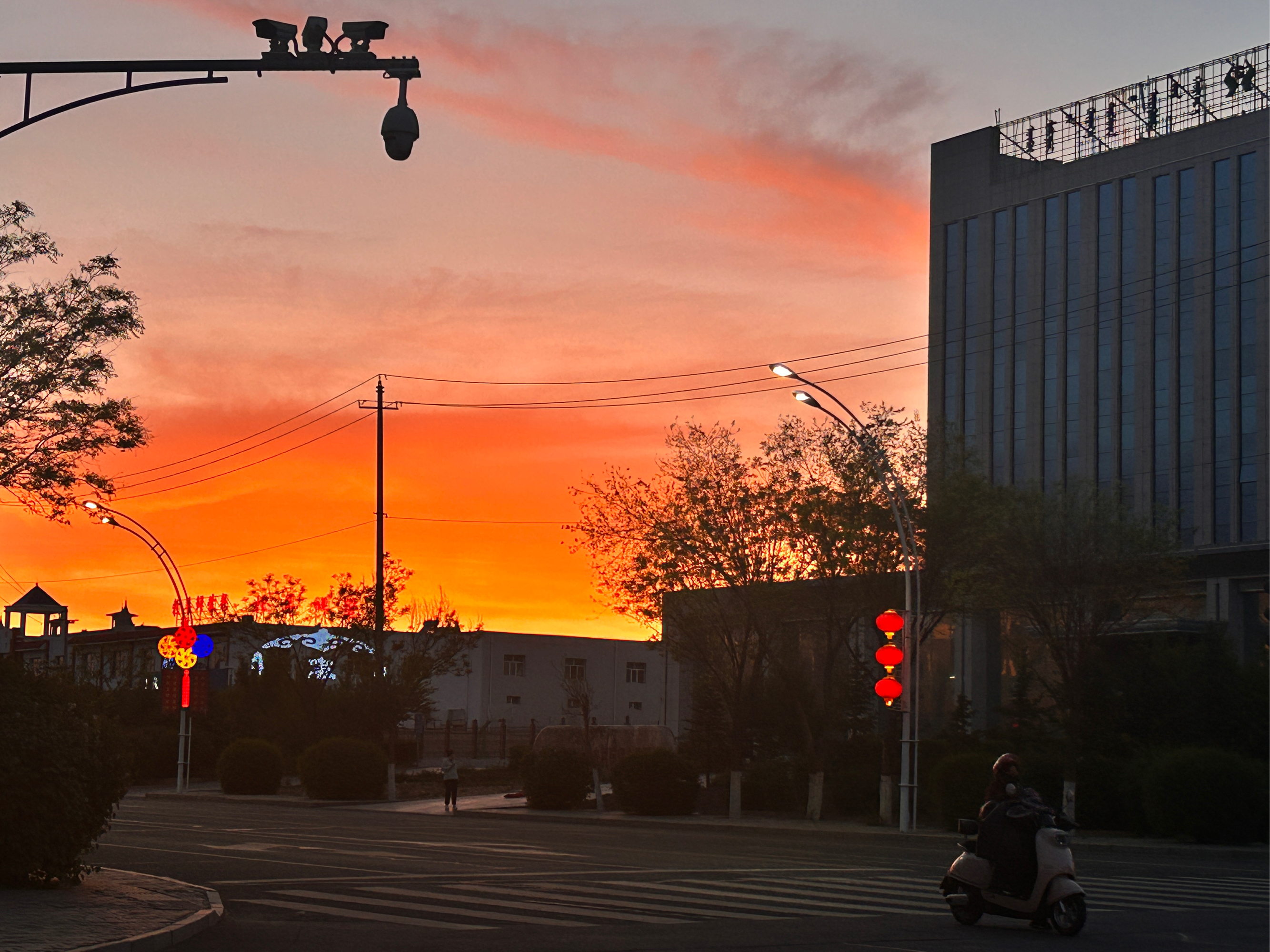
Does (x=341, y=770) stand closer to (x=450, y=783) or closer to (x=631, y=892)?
(x=450, y=783)

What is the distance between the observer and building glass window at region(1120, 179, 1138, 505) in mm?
76562

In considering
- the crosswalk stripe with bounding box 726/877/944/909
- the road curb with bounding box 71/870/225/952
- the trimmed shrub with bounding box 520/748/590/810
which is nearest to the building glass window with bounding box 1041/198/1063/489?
the trimmed shrub with bounding box 520/748/590/810

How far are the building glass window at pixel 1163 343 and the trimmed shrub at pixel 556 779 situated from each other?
42734mm

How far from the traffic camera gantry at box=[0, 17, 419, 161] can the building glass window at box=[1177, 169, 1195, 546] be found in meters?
67.4

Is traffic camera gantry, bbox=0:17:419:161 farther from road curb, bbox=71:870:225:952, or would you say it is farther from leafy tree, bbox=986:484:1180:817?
leafy tree, bbox=986:484:1180:817

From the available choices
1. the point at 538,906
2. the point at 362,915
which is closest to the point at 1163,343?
the point at 538,906

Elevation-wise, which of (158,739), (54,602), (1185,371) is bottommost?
(158,739)

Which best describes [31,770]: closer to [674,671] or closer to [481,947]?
[481,947]

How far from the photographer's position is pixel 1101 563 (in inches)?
1455

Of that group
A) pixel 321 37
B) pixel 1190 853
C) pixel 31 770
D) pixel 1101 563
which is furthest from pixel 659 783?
pixel 321 37

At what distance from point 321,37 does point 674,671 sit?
81675mm

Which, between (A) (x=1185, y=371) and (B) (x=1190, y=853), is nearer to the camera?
(B) (x=1190, y=853)

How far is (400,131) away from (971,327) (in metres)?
75.5

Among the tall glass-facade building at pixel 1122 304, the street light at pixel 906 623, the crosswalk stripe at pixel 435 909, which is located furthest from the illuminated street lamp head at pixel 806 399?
the tall glass-facade building at pixel 1122 304
